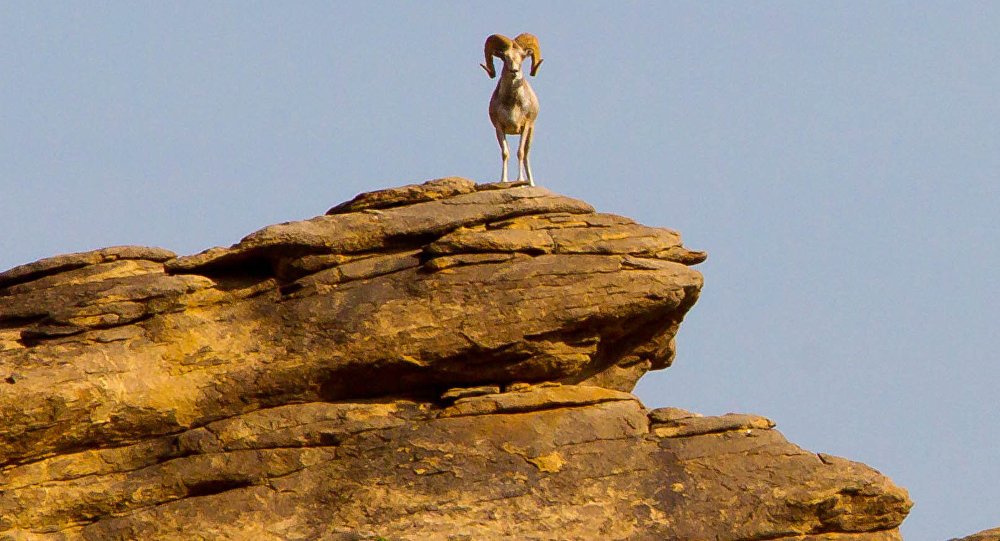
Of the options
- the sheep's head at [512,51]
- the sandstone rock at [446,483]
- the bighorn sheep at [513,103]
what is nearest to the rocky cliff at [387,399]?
the sandstone rock at [446,483]

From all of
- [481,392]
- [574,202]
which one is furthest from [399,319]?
[574,202]

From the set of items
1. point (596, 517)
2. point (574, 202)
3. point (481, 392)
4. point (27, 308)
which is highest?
point (574, 202)

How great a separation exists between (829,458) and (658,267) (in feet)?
15.7

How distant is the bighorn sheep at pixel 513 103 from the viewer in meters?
28.8

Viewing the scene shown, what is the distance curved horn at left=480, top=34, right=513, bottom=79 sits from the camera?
2903cm

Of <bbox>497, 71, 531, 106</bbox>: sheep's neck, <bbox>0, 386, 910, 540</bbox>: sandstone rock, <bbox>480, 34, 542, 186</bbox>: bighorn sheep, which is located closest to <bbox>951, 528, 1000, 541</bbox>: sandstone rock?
<bbox>0, 386, 910, 540</bbox>: sandstone rock

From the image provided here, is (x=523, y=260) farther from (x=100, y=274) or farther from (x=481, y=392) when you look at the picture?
(x=100, y=274)

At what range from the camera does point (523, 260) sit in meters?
26.4

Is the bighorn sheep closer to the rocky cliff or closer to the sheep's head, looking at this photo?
the sheep's head

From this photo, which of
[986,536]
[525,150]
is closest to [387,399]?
[525,150]

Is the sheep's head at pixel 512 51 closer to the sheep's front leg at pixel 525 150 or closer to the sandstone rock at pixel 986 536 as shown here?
the sheep's front leg at pixel 525 150

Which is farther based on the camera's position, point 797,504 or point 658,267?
point 658,267

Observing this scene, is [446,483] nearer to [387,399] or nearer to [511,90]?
[387,399]

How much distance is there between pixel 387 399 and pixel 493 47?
803 centimetres
